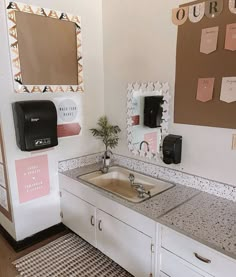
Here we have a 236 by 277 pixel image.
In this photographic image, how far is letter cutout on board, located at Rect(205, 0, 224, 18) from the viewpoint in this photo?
1549mm

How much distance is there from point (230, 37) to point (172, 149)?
88cm

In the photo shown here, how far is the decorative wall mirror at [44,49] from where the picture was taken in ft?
6.17

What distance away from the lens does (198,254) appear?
128cm

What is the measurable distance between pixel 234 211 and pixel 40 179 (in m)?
1.65

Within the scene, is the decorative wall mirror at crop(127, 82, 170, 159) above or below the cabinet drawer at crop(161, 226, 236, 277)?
above

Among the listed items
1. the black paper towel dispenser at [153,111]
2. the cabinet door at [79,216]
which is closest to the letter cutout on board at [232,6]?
the black paper towel dispenser at [153,111]

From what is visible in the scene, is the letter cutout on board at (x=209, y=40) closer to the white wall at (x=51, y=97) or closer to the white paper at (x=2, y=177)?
the white wall at (x=51, y=97)

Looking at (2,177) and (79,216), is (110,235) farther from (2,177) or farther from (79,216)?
(2,177)

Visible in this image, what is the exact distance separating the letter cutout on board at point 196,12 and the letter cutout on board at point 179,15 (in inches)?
1.6

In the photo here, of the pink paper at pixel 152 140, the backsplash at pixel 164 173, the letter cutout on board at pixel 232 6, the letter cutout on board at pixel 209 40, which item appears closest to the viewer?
the letter cutout on board at pixel 232 6

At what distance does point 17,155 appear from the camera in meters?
2.04

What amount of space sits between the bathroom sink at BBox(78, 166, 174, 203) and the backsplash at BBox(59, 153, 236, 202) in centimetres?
6

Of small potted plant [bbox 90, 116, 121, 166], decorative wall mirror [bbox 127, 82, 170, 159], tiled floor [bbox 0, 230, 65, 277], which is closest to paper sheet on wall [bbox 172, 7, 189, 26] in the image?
decorative wall mirror [bbox 127, 82, 170, 159]

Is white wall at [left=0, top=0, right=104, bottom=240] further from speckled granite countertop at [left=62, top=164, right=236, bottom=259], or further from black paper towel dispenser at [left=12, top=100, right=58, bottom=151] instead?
speckled granite countertop at [left=62, top=164, right=236, bottom=259]
